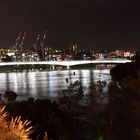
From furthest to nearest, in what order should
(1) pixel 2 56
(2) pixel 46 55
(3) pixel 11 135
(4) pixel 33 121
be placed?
(2) pixel 46 55 → (1) pixel 2 56 → (4) pixel 33 121 → (3) pixel 11 135

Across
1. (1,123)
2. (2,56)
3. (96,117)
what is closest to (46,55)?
(2,56)

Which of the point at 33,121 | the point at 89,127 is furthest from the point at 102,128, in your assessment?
the point at 33,121

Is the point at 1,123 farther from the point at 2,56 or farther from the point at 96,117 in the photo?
the point at 2,56

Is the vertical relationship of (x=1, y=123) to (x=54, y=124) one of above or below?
above

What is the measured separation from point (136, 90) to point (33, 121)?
4.58 feet

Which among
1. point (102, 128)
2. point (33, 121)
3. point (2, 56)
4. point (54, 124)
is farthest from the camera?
point (2, 56)

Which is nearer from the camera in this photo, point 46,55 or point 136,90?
point 136,90

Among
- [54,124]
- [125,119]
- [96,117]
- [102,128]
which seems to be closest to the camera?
[54,124]

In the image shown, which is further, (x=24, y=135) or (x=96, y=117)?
(x=96, y=117)

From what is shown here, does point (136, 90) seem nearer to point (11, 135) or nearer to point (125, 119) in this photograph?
point (125, 119)

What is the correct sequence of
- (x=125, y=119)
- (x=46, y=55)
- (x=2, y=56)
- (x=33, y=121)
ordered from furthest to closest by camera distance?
(x=46, y=55), (x=2, y=56), (x=125, y=119), (x=33, y=121)

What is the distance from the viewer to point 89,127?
23.2 feet

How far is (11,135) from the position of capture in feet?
5.92

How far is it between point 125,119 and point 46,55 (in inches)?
2074
